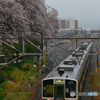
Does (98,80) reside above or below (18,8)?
below

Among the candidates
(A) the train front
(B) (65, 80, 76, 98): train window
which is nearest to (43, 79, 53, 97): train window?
(A) the train front

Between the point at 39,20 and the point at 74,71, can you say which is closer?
the point at 74,71

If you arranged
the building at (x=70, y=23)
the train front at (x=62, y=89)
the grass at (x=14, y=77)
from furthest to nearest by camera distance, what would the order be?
1. the building at (x=70, y=23)
2. the grass at (x=14, y=77)
3. the train front at (x=62, y=89)

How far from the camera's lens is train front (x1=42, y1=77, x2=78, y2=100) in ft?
19.7

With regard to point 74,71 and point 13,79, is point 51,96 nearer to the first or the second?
point 74,71

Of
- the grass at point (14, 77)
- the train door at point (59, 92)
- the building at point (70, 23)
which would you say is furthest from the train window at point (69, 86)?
the building at point (70, 23)

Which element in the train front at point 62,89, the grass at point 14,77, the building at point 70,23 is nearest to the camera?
the train front at point 62,89

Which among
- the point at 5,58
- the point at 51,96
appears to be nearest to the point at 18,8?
the point at 5,58

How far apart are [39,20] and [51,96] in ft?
31.9

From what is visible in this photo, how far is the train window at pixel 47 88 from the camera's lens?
609 cm

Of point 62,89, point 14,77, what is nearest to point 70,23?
point 14,77

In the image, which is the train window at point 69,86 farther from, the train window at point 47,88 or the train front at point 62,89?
the train window at point 47,88

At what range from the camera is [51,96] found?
6051 millimetres

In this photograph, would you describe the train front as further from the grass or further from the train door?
the grass
